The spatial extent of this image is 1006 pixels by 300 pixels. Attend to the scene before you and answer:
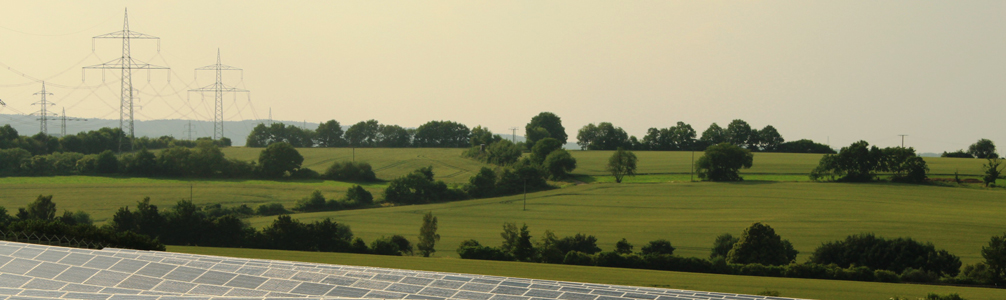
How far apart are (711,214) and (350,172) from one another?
53.0 meters

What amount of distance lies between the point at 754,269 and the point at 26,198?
81.5 meters

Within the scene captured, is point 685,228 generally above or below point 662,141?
below

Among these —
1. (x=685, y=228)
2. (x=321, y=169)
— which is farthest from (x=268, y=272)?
(x=321, y=169)

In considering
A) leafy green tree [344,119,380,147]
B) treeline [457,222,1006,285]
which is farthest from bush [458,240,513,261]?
leafy green tree [344,119,380,147]

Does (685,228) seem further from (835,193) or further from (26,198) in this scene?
(26,198)

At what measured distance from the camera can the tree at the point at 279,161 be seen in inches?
3925

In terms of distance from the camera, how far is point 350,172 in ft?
326

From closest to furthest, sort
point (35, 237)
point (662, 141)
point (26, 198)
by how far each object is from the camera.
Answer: point (35, 237) < point (26, 198) < point (662, 141)

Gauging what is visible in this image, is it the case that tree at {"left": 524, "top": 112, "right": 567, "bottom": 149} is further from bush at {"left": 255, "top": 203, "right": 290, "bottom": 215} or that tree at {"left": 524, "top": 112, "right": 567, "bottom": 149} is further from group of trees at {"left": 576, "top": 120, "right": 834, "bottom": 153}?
bush at {"left": 255, "top": 203, "right": 290, "bottom": 215}

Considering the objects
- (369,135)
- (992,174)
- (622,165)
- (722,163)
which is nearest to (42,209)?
(622,165)

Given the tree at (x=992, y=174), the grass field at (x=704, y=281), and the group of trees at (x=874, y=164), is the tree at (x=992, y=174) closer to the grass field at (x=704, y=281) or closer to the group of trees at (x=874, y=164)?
the group of trees at (x=874, y=164)

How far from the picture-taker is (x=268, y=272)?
2338 cm

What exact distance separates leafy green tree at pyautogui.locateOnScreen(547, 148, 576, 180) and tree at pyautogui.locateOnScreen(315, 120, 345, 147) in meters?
64.7

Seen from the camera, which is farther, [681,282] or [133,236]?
[681,282]
